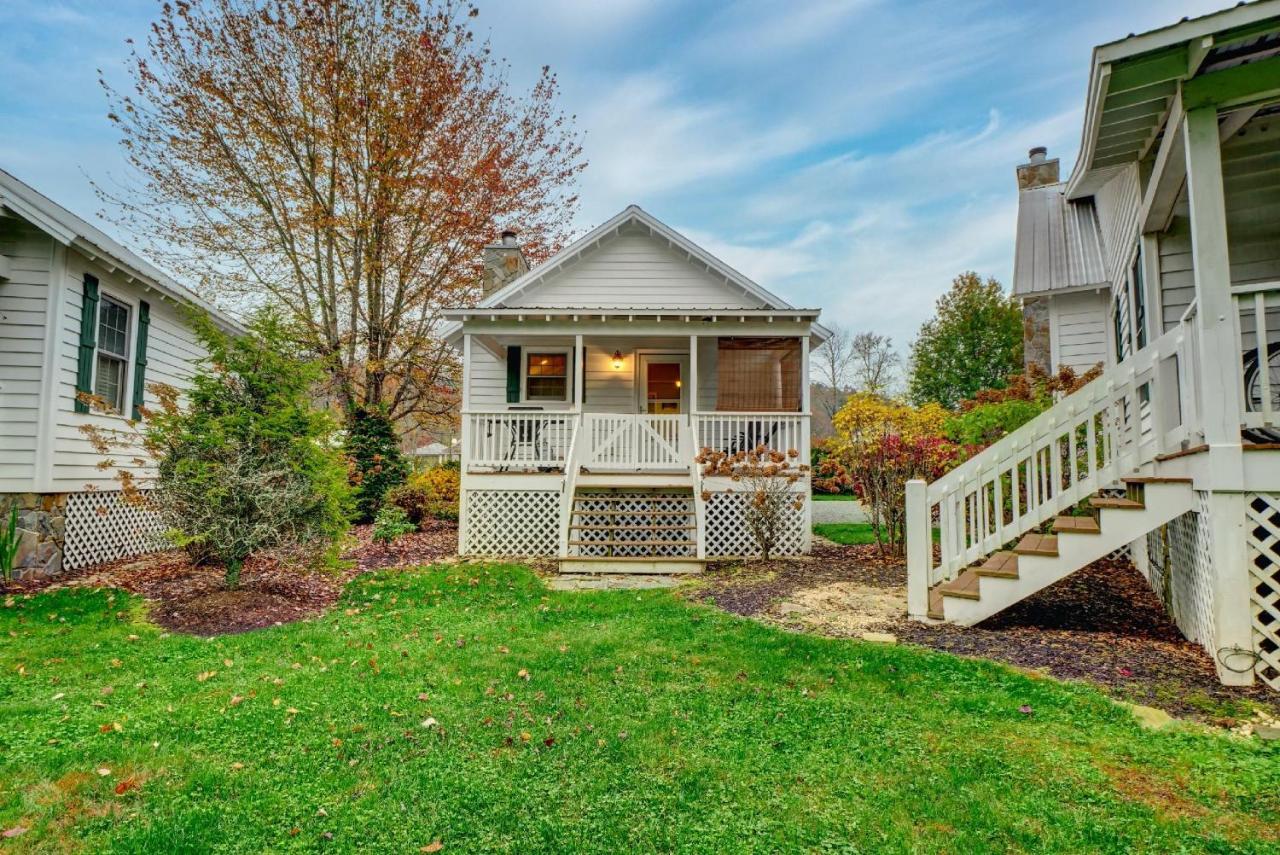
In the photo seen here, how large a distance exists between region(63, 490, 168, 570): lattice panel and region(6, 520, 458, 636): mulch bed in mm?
215

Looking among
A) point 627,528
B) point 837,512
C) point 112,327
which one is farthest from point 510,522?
point 837,512

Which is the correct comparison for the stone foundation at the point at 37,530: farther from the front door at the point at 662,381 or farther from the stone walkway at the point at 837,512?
the stone walkway at the point at 837,512

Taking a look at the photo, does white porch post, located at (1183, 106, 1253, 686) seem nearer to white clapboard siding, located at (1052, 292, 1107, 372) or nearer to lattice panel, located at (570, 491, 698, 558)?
lattice panel, located at (570, 491, 698, 558)

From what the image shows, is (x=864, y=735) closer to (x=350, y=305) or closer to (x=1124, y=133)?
(x=1124, y=133)

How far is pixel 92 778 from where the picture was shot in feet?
9.33

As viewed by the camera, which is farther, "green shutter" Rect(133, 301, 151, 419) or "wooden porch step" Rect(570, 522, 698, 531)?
"green shutter" Rect(133, 301, 151, 419)

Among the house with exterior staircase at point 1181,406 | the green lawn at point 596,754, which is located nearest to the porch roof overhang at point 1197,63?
the house with exterior staircase at point 1181,406

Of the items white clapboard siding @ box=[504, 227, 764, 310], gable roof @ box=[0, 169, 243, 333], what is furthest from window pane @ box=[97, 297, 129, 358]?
white clapboard siding @ box=[504, 227, 764, 310]

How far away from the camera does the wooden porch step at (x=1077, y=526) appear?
469cm

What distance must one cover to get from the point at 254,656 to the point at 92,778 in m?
2.01

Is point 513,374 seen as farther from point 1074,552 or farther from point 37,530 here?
point 1074,552

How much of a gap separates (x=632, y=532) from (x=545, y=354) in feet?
15.7

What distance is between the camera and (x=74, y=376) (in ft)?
26.9

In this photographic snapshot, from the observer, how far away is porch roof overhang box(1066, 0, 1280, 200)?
3994 mm
